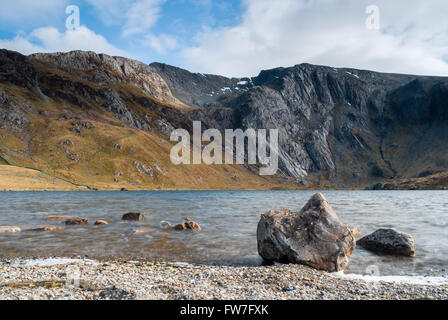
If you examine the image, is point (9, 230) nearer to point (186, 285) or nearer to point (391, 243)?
point (186, 285)

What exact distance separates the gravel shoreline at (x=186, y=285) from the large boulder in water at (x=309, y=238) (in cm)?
222

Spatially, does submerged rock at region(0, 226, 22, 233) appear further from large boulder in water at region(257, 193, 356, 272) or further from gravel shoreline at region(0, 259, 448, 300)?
large boulder in water at region(257, 193, 356, 272)

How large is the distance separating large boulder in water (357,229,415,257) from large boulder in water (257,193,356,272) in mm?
6354

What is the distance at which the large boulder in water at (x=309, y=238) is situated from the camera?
18.8 meters

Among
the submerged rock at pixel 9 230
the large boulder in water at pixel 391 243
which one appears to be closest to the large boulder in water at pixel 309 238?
the large boulder in water at pixel 391 243

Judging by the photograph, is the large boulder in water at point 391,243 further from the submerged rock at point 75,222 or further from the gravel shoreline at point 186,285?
the submerged rock at point 75,222

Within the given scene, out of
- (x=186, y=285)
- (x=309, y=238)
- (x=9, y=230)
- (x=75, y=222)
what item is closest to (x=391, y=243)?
(x=309, y=238)

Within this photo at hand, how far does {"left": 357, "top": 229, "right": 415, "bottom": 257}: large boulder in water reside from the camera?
23422 mm

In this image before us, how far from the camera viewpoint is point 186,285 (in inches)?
525

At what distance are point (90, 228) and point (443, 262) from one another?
3492cm

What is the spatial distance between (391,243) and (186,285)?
18876 millimetres
